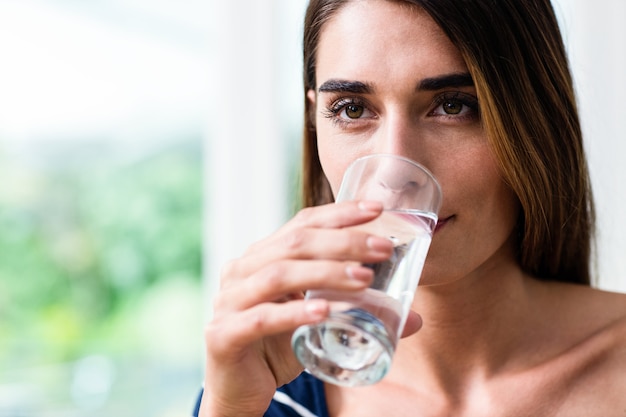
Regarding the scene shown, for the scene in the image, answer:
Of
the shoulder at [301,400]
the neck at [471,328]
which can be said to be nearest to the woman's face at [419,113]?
the neck at [471,328]

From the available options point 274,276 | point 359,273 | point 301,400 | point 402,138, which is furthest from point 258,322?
point 301,400

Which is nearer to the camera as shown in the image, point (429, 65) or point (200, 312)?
point (429, 65)

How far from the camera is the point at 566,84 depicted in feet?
5.43

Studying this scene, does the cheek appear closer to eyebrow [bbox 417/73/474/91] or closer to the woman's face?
the woman's face

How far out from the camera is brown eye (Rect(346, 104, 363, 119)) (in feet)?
5.02

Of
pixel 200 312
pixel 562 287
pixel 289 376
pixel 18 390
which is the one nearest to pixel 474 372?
pixel 562 287

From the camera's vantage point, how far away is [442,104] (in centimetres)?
148

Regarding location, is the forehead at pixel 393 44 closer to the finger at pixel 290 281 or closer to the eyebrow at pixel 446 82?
the eyebrow at pixel 446 82

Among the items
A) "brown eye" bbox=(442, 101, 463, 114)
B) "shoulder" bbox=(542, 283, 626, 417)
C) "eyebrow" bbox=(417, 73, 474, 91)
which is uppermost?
"eyebrow" bbox=(417, 73, 474, 91)

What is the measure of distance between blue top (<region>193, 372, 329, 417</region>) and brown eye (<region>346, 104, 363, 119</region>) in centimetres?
62

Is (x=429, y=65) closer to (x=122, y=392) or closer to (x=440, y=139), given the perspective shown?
(x=440, y=139)

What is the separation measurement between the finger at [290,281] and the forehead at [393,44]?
52cm

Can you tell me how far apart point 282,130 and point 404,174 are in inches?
86.0

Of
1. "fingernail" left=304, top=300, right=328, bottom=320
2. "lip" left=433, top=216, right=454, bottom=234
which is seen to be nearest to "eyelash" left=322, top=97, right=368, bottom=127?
"lip" left=433, top=216, right=454, bottom=234
